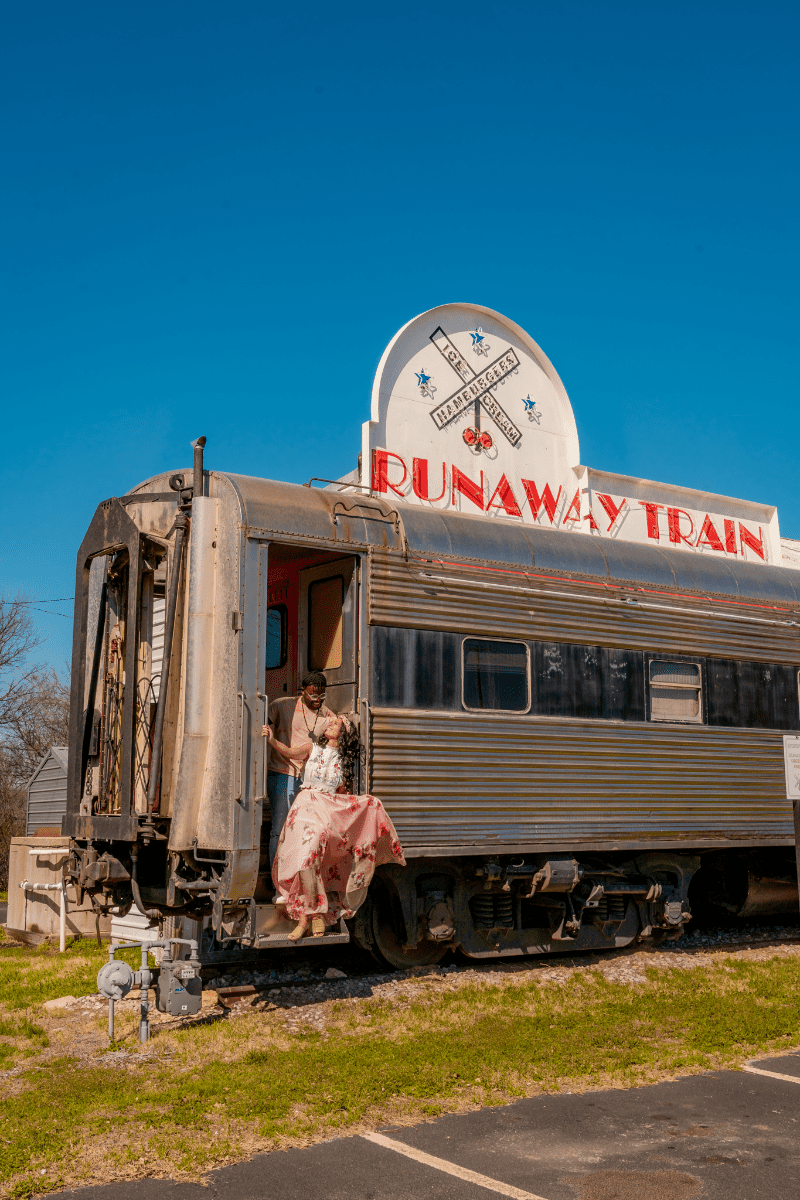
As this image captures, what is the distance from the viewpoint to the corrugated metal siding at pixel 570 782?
8344mm

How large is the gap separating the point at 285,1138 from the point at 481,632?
4633 mm

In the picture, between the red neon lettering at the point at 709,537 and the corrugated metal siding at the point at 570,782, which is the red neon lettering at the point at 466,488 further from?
the corrugated metal siding at the point at 570,782

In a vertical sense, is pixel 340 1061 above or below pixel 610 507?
below

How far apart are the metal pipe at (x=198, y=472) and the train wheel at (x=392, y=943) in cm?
357

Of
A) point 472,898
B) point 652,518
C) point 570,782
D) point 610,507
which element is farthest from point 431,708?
point 652,518

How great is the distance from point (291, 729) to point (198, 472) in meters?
2.00

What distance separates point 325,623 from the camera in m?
8.85

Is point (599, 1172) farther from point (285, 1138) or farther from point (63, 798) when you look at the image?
point (63, 798)

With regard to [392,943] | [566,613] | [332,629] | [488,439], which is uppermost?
[488,439]

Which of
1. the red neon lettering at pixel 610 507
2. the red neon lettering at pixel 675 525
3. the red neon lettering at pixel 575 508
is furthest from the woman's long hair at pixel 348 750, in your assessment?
the red neon lettering at pixel 675 525

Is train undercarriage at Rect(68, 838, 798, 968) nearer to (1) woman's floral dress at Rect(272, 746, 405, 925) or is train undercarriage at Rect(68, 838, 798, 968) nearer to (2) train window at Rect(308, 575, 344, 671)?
(1) woman's floral dress at Rect(272, 746, 405, 925)

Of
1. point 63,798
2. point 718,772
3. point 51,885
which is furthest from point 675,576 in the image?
point 63,798

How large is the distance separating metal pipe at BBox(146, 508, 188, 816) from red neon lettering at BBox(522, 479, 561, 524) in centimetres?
721

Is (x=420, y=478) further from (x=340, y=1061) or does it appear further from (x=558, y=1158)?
(x=558, y=1158)
